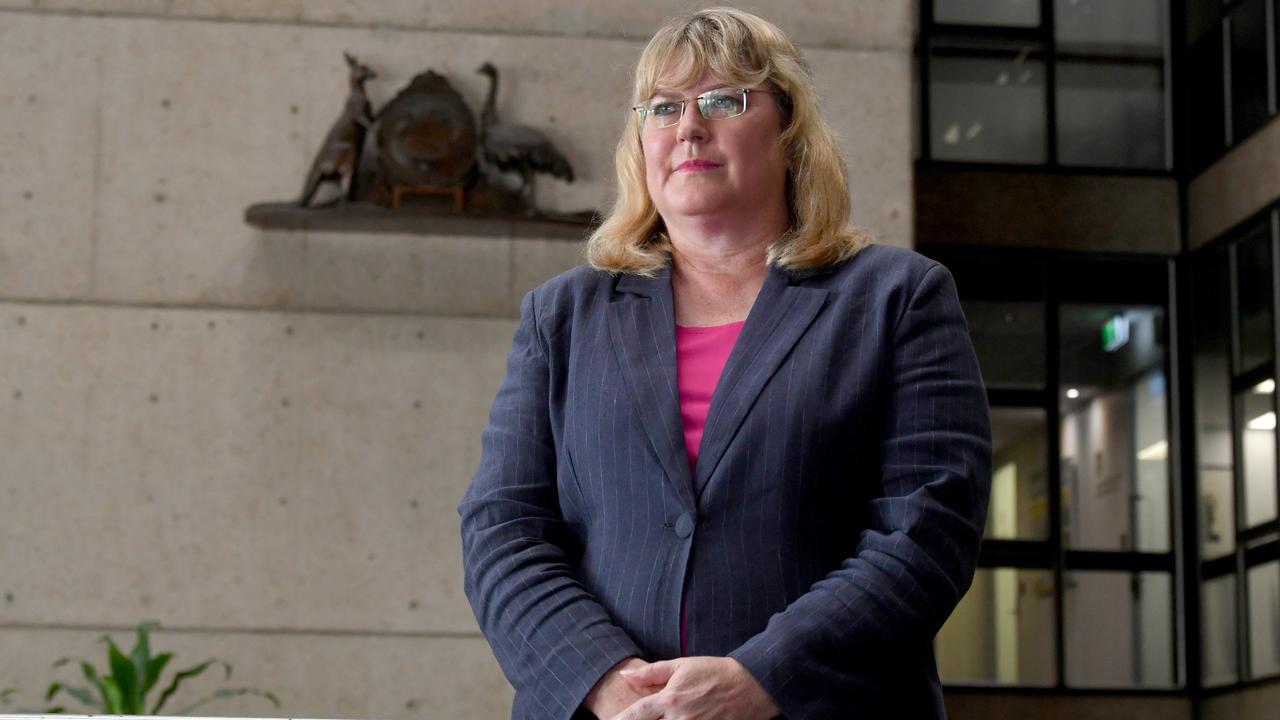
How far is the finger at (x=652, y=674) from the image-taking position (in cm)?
144

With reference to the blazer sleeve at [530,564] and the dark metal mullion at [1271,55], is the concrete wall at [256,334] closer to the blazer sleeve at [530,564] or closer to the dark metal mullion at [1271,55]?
the blazer sleeve at [530,564]

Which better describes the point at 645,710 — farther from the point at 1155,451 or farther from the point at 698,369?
the point at 1155,451

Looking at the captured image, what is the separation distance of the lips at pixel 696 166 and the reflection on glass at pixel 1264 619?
7.38 m

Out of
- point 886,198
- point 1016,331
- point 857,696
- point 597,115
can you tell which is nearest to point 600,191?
point 597,115

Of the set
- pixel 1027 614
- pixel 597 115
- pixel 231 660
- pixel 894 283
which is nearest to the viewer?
pixel 894 283

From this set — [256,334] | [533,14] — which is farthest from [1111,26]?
[256,334]

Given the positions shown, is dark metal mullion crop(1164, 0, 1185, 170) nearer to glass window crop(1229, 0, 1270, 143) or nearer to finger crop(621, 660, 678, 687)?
glass window crop(1229, 0, 1270, 143)

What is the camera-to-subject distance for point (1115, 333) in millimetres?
9430

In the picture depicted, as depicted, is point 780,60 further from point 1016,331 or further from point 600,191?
point 1016,331

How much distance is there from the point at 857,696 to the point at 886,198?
3961 mm

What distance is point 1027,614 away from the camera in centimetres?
898

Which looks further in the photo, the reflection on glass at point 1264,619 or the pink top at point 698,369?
the reflection on glass at point 1264,619

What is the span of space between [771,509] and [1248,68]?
8167 millimetres

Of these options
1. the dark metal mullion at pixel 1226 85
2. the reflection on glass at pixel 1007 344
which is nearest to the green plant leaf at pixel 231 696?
the reflection on glass at pixel 1007 344
